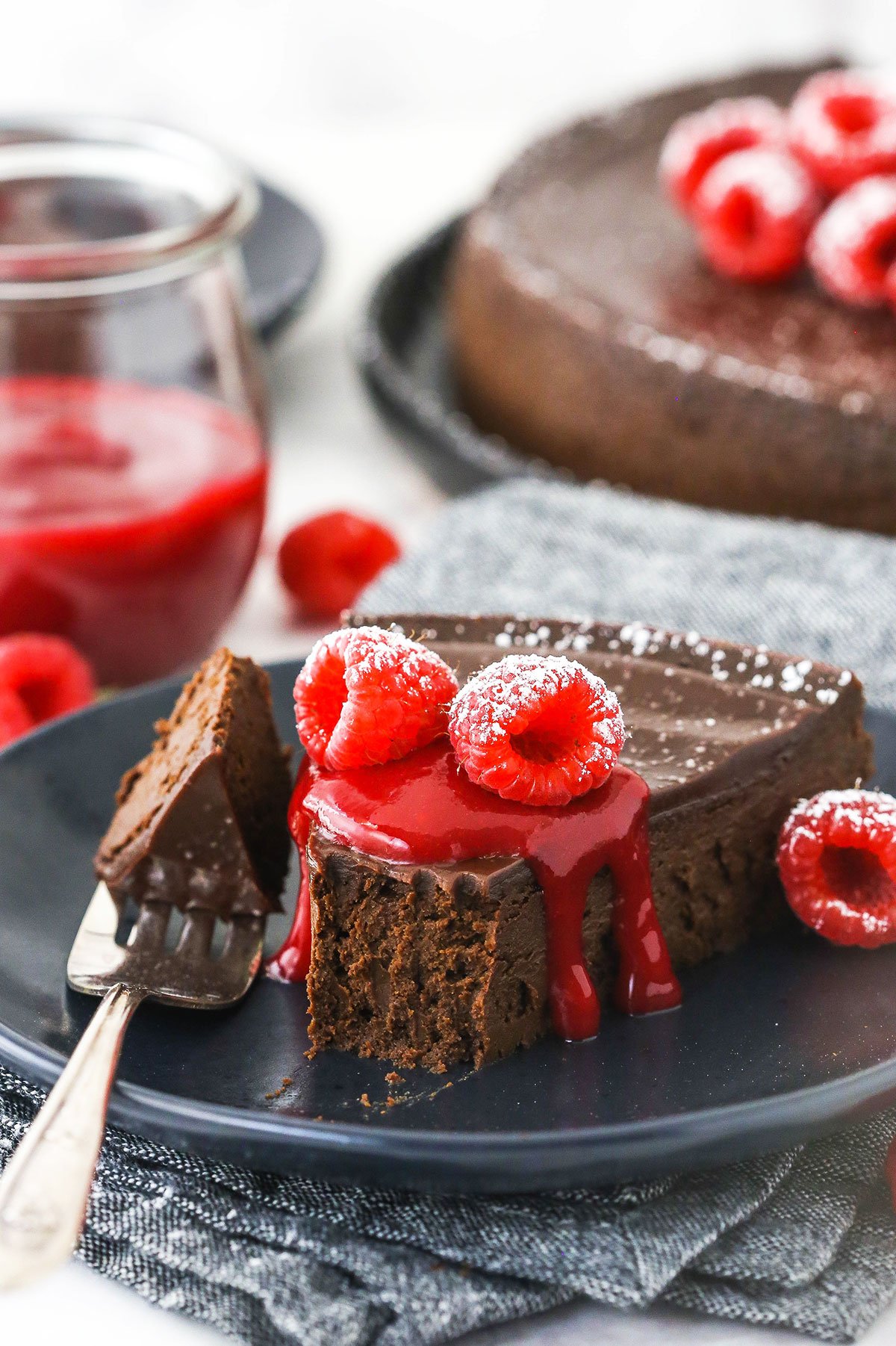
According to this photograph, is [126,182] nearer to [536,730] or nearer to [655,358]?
[655,358]

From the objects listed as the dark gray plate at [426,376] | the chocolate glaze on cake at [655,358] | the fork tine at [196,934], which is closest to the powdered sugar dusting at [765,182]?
the chocolate glaze on cake at [655,358]

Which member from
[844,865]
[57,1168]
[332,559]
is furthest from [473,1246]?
[332,559]

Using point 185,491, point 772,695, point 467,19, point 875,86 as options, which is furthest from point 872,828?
point 467,19

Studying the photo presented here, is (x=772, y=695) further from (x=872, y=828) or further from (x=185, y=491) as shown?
(x=185, y=491)

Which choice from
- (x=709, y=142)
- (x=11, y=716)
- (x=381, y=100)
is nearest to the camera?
(x=11, y=716)

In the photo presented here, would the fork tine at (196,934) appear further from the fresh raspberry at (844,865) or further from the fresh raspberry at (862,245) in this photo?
the fresh raspberry at (862,245)
